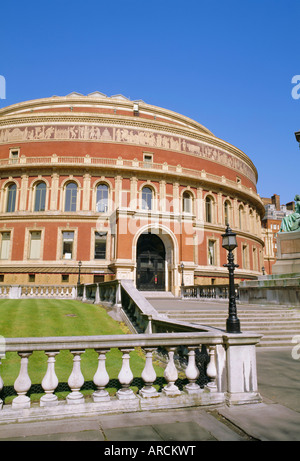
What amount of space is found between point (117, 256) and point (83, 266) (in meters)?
4.58

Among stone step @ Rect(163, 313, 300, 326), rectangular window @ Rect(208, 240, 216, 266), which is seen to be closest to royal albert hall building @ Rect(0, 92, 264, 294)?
rectangular window @ Rect(208, 240, 216, 266)

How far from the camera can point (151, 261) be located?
29.5 meters

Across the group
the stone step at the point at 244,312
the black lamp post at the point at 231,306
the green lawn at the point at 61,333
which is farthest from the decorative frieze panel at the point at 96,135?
the black lamp post at the point at 231,306

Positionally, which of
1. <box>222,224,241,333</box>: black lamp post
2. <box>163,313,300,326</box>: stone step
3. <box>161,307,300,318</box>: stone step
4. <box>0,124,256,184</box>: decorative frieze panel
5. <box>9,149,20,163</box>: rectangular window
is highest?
<box>0,124,256,184</box>: decorative frieze panel

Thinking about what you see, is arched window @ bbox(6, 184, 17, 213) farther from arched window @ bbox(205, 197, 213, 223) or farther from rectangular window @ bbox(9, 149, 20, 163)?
arched window @ bbox(205, 197, 213, 223)

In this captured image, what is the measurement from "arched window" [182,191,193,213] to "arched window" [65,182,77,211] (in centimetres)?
1107

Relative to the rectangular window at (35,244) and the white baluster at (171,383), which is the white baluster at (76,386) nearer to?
the white baluster at (171,383)

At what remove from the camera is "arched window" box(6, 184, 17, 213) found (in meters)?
31.0

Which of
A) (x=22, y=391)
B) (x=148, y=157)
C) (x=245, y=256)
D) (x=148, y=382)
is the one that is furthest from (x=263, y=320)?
(x=245, y=256)

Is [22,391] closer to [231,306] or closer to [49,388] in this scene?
[49,388]

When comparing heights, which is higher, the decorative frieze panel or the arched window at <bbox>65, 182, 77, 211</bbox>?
the decorative frieze panel

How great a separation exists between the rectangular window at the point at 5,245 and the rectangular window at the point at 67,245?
17.5ft

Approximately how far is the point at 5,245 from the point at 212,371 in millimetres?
28995
